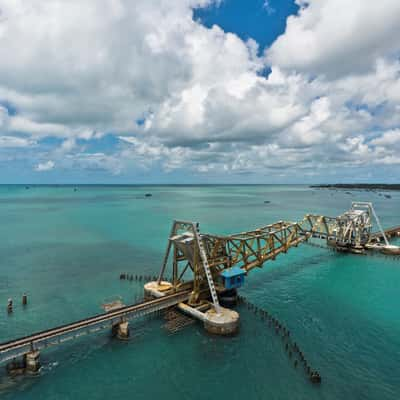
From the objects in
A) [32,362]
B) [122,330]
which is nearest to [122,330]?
[122,330]

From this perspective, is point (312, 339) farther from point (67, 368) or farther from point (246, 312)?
point (67, 368)

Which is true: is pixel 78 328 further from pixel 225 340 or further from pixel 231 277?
pixel 231 277

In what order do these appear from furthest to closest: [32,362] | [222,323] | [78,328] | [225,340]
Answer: [222,323] < [225,340] < [78,328] < [32,362]

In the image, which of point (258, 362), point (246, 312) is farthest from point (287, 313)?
point (258, 362)

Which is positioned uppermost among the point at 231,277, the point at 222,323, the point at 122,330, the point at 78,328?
the point at 231,277

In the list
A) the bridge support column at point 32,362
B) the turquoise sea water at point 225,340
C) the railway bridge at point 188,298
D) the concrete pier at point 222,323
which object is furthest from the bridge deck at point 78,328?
the concrete pier at point 222,323

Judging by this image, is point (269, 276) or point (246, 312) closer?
point (246, 312)
